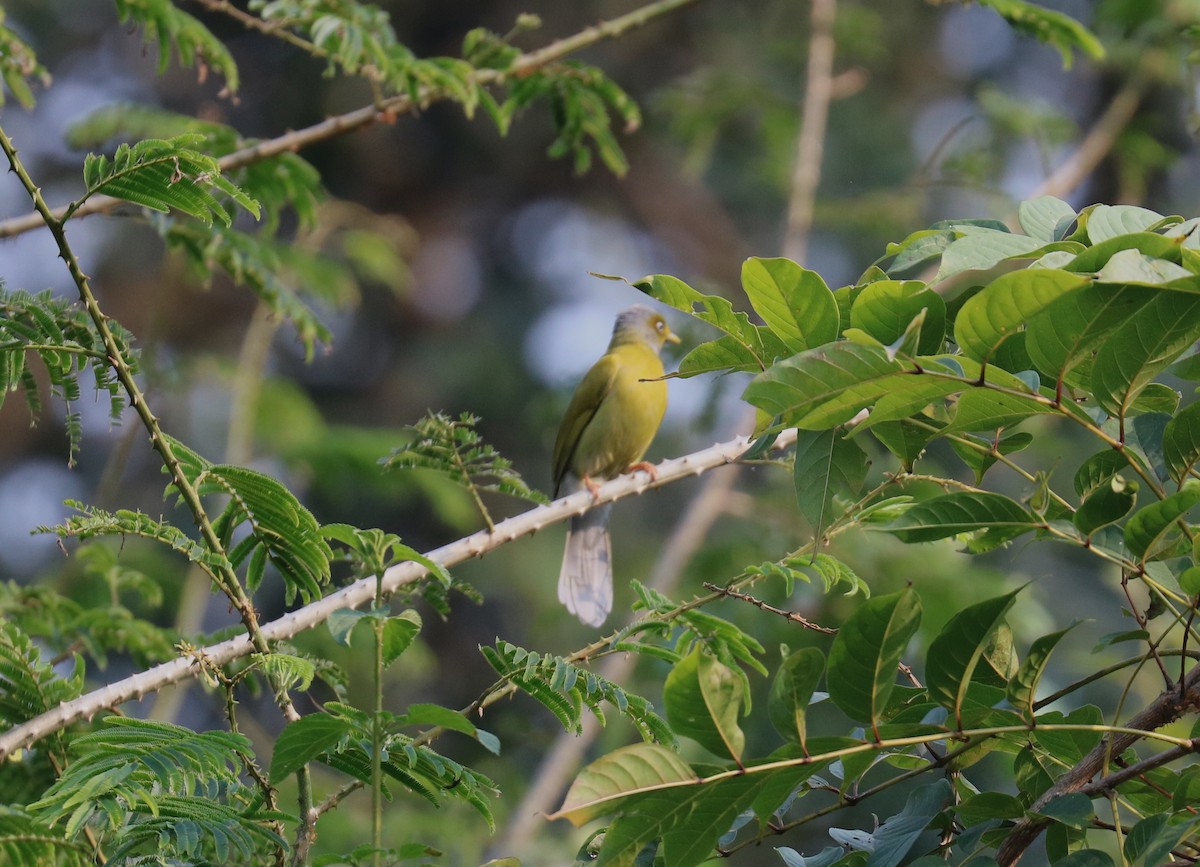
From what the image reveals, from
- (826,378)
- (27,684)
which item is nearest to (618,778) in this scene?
(826,378)

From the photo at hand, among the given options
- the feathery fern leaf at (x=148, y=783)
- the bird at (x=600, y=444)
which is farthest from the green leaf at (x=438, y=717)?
the bird at (x=600, y=444)

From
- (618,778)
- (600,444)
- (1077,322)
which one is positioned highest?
(1077,322)

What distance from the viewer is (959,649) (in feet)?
3.93

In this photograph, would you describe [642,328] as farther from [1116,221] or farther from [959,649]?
[959,649]

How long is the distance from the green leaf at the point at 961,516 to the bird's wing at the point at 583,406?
16.7 ft

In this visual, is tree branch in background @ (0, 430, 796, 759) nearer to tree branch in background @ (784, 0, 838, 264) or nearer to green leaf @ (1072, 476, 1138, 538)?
green leaf @ (1072, 476, 1138, 538)

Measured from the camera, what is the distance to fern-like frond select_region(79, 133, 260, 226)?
1590 mm

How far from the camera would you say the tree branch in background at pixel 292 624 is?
1.83 metres

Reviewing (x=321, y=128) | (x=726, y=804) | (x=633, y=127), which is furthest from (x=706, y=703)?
(x=633, y=127)

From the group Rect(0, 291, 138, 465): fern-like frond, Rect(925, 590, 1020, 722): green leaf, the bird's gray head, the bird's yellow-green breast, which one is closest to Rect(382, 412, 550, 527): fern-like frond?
Rect(0, 291, 138, 465): fern-like frond

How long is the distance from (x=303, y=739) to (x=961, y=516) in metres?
0.76

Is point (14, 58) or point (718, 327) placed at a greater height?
point (14, 58)

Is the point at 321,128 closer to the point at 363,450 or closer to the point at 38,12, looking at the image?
the point at 363,450

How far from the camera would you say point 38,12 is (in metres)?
12.1
